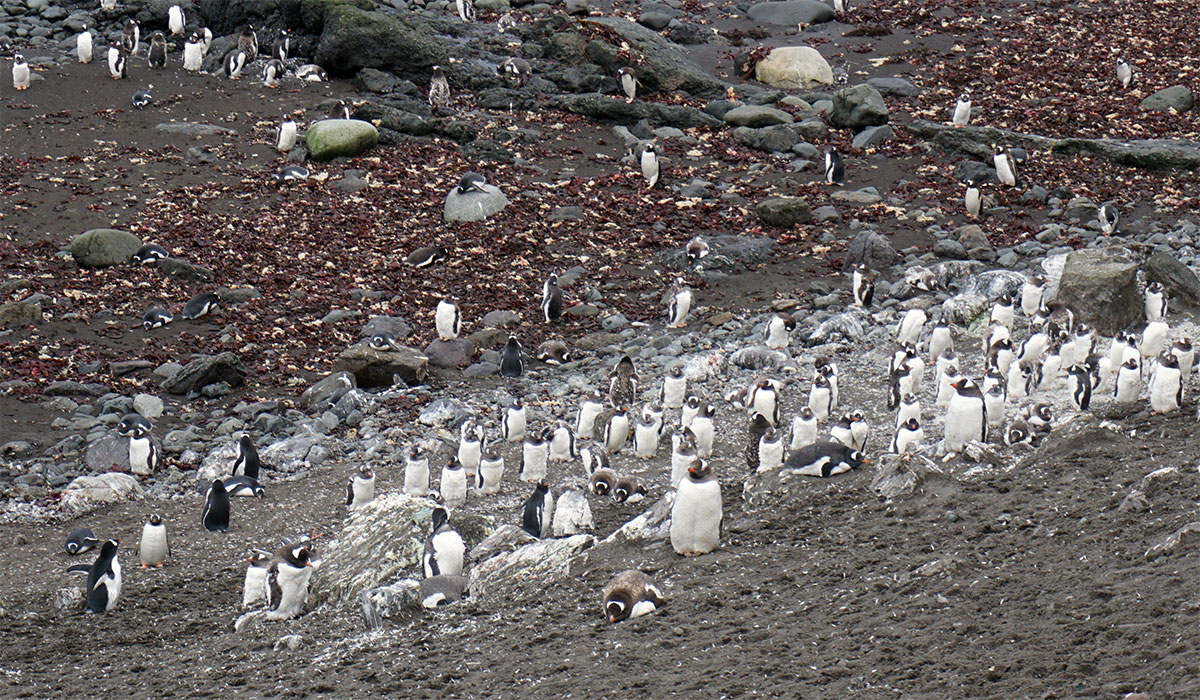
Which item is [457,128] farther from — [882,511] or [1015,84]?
[882,511]

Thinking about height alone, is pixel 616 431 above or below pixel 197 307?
above

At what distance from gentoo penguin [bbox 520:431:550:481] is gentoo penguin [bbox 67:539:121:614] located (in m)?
3.92

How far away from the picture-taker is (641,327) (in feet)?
58.2

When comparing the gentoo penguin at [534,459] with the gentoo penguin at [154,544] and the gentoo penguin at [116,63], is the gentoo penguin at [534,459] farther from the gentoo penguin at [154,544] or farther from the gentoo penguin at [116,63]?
the gentoo penguin at [116,63]

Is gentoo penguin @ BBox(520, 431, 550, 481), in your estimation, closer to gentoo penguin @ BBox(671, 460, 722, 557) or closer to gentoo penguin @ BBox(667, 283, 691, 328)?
gentoo penguin @ BBox(671, 460, 722, 557)

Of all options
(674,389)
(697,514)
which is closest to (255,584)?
(697,514)

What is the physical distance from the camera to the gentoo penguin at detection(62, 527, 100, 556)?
11391mm

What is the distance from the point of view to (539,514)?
10477 millimetres

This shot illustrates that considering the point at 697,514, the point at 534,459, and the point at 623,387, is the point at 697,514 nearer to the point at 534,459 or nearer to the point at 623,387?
the point at 534,459

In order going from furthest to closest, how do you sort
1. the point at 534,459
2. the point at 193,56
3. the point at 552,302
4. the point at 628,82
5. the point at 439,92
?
the point at 628,82, the point at 193,56, the point at 439,92, the point at 552,302, the point at 534,459

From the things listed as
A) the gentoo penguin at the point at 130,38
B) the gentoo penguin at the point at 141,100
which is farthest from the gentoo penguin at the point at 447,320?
the gentoo penguin at the point at 130,38

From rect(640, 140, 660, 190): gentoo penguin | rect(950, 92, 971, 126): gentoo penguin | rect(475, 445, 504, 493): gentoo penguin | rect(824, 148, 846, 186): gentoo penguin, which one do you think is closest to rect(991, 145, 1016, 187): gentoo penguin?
rect(824, 148, 846, 186): gentoo penguin

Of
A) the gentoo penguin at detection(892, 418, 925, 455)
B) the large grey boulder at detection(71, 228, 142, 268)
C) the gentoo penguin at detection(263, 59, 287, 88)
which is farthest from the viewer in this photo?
the gentoo penguin at detection(263, 59, 287, 88)

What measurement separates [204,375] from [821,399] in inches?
299
